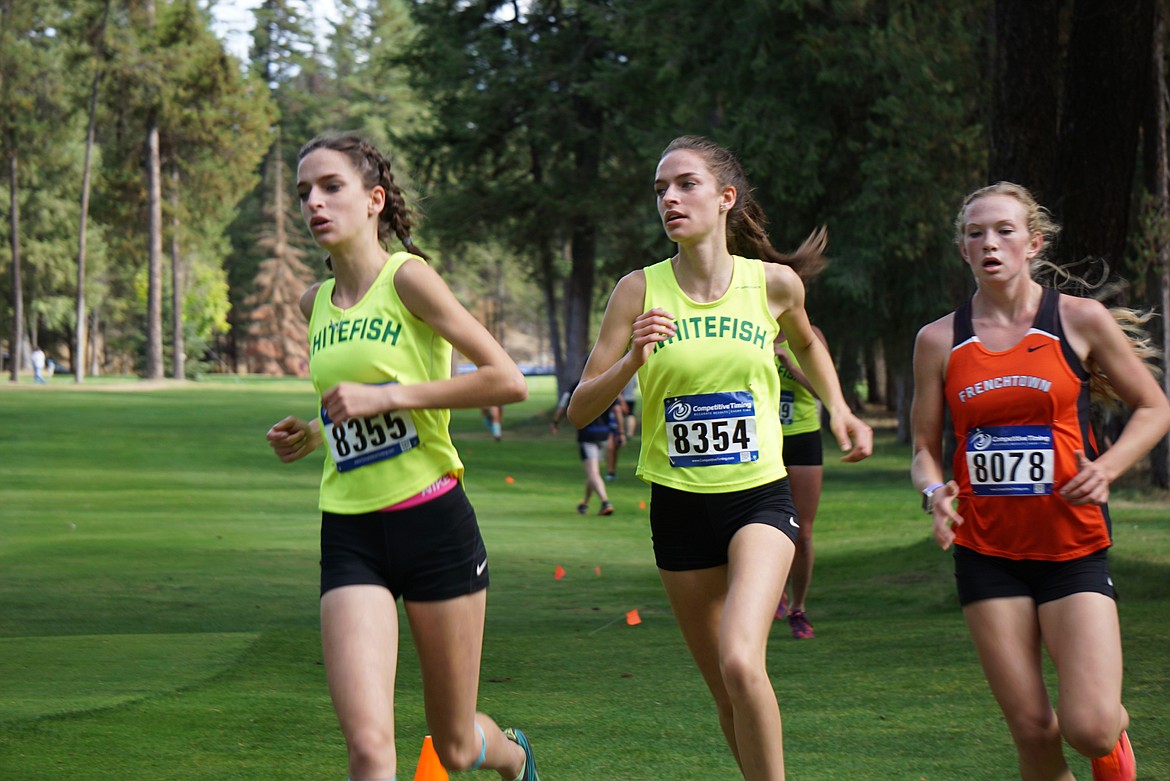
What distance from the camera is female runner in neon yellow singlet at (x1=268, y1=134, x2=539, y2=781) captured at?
4.32 m

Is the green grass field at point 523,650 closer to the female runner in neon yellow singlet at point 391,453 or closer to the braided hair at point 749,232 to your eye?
the female runner in neon yellow singlet at point 391,453

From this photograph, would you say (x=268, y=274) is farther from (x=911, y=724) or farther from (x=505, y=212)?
(x=911, y=724)

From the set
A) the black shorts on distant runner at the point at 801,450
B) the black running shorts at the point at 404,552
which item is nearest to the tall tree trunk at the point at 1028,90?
the black shorts on distant runner at the point at 801,450

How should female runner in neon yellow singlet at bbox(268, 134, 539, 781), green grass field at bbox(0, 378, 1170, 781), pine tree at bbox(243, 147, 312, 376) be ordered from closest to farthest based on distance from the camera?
1. female runner in neon yellow singlet at bbox(268, 134, 539, 781)
2. green grass field at bbox(0, 378, 1170, 781)
3. pine tree at bbox(243, 147, 312, 376)

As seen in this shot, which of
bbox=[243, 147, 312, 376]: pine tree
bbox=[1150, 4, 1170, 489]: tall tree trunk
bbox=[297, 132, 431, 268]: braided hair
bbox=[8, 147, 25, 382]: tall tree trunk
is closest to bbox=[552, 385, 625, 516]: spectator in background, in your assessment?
bbox=[1150, 4, 1170, 489]: tall tree trunk

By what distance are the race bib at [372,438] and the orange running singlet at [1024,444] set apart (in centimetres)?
172

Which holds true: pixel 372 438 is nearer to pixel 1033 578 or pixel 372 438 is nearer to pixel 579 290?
pixel 1033 578

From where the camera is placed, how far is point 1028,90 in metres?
11.4

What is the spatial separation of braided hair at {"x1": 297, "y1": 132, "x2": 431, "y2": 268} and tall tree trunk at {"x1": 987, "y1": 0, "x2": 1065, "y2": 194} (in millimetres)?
7567

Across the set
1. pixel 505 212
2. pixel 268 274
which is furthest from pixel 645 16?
pixel 268 274

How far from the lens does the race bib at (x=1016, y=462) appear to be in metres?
4.54

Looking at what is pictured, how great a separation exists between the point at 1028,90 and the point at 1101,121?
2.17 ft

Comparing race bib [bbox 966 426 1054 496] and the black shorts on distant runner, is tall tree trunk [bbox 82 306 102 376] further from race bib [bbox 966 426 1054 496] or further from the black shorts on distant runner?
race bib [bbox 966 426 1054 496]

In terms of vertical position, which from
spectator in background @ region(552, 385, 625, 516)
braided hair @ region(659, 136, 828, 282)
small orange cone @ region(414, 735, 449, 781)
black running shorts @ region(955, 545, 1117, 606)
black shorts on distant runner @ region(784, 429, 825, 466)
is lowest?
spectator in background @ region(552, 385, 625, 516)
